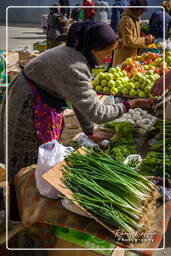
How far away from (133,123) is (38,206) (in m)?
1.51

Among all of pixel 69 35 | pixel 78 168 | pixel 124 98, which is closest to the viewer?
pixel 78 168

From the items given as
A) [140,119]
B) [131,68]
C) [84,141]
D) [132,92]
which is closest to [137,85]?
[132,92]

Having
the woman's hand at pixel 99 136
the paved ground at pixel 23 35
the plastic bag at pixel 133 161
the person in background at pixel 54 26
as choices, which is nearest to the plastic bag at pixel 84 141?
the woman's hand at pixel 99 136

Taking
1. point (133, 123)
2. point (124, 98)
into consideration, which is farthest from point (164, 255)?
point (124, 98)

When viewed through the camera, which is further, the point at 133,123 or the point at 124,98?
the point at 124,98

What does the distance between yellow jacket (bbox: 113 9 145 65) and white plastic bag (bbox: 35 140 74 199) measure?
145 inches

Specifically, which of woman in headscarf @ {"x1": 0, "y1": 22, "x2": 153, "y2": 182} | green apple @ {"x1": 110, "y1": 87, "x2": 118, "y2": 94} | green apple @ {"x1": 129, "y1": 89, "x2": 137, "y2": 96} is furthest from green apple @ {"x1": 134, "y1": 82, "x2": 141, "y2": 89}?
woman in headscarf @ {"x1": 0, "y1": 22, "x2": 153, "y2": 182}

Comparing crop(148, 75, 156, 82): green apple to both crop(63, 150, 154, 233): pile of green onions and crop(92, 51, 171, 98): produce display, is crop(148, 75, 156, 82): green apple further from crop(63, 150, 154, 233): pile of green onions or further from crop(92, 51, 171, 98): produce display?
crop(63, 150, 154, 233): pile of green onions

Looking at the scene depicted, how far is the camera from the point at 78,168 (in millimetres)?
1950

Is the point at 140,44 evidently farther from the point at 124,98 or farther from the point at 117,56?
the point at 124,98

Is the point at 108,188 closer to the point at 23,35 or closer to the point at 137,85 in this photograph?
the point at 137,85

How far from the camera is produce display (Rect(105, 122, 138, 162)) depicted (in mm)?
2477

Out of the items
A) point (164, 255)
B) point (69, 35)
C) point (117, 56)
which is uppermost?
point (69, 35)

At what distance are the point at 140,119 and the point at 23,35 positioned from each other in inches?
449
